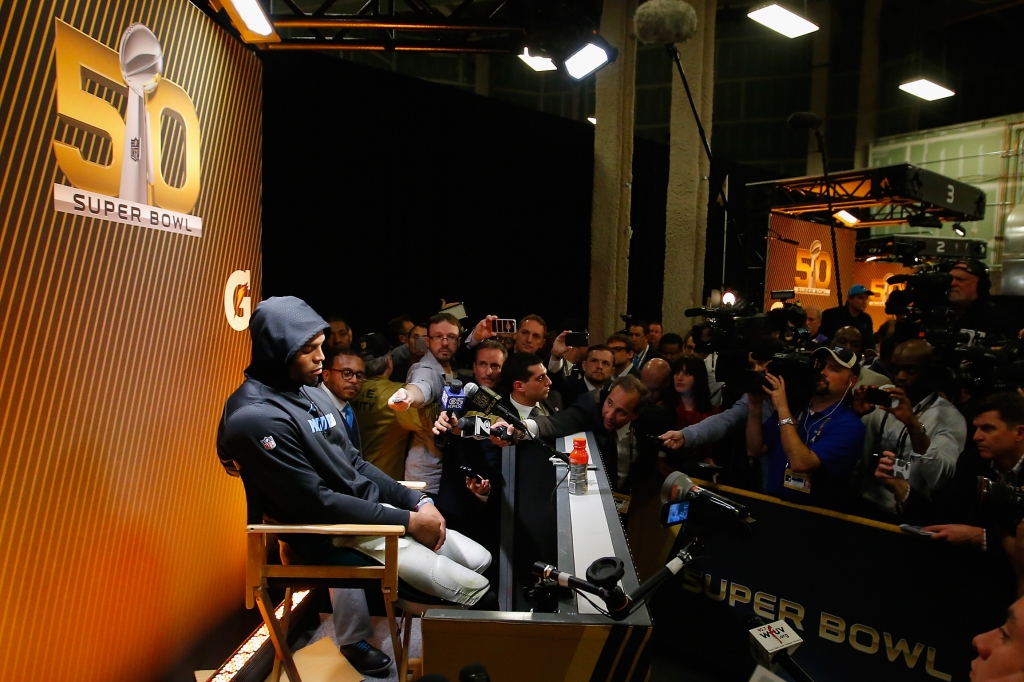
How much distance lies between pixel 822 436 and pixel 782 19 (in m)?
5.86

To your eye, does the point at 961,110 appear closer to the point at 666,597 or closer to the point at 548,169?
the point at 548,169

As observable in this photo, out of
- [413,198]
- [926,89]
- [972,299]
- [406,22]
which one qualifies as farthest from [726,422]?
[926,89]

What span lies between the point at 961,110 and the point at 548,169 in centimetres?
778

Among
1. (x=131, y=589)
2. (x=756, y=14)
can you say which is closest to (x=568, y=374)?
(x=131, y=589)

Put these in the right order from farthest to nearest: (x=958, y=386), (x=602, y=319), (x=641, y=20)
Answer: (x=602, y=319)
(x=641, y=20)
(x=958, y=386)

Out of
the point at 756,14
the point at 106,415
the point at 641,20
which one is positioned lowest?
the point at 106,415

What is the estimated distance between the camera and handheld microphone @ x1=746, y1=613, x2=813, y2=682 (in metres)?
1.65

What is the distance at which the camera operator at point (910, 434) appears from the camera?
2.41 metres

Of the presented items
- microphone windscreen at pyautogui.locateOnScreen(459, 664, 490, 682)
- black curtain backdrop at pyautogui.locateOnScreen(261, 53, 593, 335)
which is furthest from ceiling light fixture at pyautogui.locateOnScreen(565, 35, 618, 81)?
microphone windscreen at pyautogui.locateOnScreen(459, 664, 490, 682)

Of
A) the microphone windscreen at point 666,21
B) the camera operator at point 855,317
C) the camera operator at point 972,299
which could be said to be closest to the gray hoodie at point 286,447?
the microphone windscreen at point 666,21

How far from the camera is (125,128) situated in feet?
7.02

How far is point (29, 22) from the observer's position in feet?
5.72

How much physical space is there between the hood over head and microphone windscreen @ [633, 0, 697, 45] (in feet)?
7.08

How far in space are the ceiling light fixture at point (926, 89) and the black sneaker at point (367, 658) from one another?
10952mm
